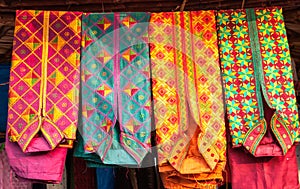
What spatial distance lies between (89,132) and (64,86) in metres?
0.32

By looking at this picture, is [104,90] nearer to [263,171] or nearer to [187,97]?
[187,97]

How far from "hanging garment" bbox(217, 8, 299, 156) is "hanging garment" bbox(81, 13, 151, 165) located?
528 millimetres

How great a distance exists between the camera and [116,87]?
10.9 ft

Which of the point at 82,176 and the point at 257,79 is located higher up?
the point at 257,79

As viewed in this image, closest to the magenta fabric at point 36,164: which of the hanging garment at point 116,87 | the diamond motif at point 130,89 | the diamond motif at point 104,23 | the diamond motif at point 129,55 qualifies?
the hanging garment at point 116,87

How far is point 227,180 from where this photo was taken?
141 inches

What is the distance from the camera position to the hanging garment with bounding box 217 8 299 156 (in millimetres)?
3264

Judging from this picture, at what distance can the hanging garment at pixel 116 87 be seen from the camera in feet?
10.5

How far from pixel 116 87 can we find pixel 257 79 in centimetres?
89

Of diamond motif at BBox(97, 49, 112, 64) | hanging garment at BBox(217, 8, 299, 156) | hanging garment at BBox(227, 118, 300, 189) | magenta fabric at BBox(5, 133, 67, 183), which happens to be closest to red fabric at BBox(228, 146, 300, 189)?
hanging garment at BBox(227, 118, 300, 189)

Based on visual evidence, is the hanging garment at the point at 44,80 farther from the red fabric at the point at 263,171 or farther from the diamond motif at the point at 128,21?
the red fabric at the point at 263,171

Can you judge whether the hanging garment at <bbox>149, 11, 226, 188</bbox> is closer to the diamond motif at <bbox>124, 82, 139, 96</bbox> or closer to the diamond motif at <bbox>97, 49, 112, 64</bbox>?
the diamond motif at <bbox>124, 82, 139, 96</bbox>

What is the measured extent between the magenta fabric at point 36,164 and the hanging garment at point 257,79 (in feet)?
3.53

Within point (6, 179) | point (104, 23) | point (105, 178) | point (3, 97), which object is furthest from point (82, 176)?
point (104, 23)
